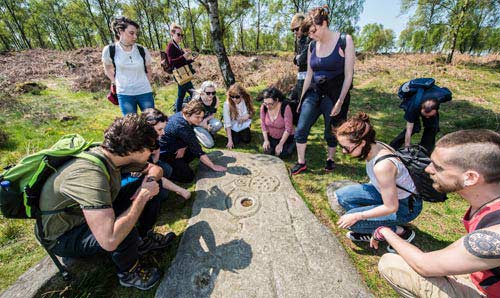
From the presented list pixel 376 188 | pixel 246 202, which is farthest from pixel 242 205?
pixel 376 188

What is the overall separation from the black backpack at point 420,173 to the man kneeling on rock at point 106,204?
2274mm

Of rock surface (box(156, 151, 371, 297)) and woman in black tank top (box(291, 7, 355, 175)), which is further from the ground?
woman in black tank top (box(291, 7, 355, 175))

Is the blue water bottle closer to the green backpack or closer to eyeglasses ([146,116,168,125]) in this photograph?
the green backpack

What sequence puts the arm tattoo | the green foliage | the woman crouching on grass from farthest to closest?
the green foliage → the woman crouching on grass → the arm tattoo

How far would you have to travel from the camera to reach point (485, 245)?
50.8 inches

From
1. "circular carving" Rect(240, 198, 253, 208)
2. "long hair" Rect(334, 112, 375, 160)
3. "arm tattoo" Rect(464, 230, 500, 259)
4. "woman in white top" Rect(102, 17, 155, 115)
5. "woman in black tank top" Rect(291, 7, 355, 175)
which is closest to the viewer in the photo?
"arm tattoo" Rect(464, 230, 500, 259)

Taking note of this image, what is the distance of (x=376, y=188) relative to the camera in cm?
272

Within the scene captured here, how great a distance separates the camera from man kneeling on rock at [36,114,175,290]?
1.70 metres

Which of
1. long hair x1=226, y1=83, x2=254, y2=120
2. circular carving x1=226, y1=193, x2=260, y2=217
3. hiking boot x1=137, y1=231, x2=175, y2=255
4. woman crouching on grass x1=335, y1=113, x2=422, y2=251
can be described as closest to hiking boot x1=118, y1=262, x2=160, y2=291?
hiking boot x1=137, y1=231, x2=175, y2=255

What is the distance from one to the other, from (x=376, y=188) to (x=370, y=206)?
26 centimetres

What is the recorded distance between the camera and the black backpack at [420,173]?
2195mm

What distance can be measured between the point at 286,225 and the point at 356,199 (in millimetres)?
921

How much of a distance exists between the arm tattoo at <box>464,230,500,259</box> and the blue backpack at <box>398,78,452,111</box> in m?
3.05

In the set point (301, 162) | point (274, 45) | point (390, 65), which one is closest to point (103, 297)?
point (301, 162)
